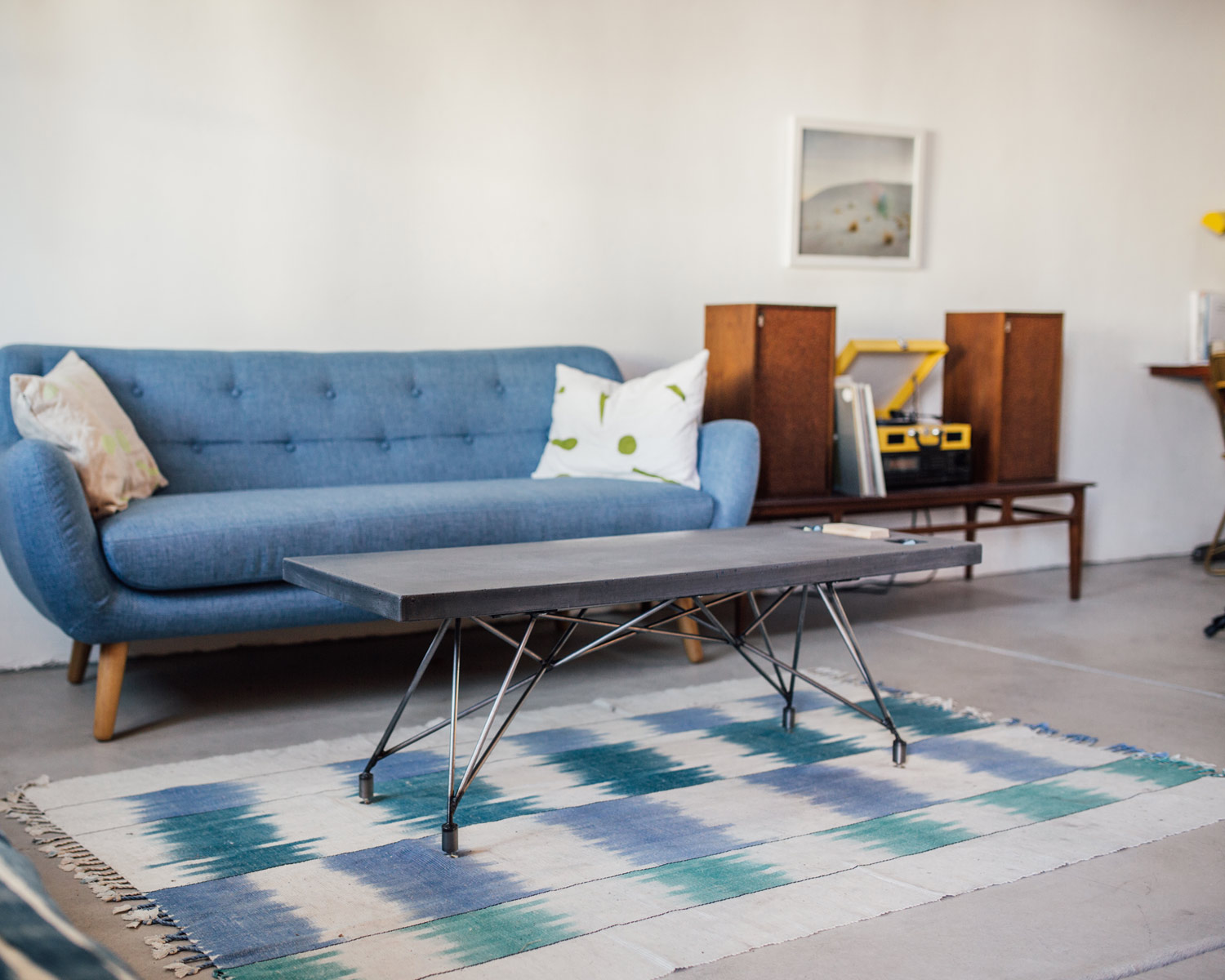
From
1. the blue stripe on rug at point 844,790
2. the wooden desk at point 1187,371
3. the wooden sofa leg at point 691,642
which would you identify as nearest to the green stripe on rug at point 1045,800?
the blue stripe on rug at point 844,790

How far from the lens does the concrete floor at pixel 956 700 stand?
1.62 meters

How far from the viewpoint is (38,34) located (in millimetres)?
3199

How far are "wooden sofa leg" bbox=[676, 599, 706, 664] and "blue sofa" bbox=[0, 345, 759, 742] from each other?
10.9 inches

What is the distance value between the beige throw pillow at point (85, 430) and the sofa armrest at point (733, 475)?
4.88 feet

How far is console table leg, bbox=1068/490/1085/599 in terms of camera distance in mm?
4391

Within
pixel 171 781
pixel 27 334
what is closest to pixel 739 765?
pixel 171 781

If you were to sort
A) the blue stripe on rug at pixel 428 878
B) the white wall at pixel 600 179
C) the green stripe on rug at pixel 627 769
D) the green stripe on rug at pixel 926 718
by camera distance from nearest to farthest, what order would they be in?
the blue stripe on rug at pixel 428 878 < the green stripe on rug at pixel 627 769 < the green stripe on rug at pixel 926 718 < the white wall at pixel 600 179

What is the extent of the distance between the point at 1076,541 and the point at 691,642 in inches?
71.1

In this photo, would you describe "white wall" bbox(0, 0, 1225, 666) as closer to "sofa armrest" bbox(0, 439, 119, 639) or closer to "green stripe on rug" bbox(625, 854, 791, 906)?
"sofa armrest" bbox(0, 439, 119, 639)

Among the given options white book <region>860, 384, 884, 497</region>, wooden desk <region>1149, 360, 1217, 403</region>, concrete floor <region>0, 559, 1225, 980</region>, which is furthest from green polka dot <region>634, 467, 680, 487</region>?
wooden desk <region>1149, 360, 1217, 403</region>

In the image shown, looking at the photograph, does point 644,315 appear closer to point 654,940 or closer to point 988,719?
point 988,719

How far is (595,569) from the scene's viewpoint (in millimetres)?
2084

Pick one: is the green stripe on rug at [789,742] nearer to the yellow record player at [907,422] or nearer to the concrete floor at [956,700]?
the concrete floor at [956,700]

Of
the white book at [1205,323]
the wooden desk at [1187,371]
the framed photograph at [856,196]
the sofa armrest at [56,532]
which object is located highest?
the framed photograph at [856,196]
